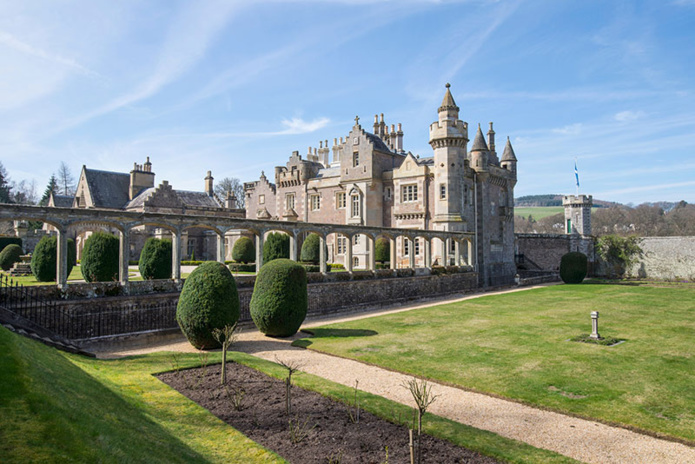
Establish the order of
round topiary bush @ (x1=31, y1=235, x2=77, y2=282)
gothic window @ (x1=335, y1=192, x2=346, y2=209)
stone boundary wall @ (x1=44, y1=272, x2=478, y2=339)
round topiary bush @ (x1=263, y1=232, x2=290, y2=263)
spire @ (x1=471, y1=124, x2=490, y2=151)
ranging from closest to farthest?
stone boundary wall @ (x1=44, y1=272, x2=478, y2=339) < round topiary bush @ (x1=31, y1=235, x2=77, y2=282) < round topiary bush @ (x1=263, y1=232, x2=290, y2=263) < spire @ (x1=471, y1=124, x2=490, y2=151) < gothic window @ (x1=335, y1=192, x2=346, y2=209)

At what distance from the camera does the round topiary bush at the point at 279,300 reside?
13.5 metres

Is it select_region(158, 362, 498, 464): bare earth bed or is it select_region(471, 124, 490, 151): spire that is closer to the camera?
select_region(158, 362, 498, 464): bare earth bed

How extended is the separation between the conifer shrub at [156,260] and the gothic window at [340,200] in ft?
56.0

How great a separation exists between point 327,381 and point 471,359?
12.8ft

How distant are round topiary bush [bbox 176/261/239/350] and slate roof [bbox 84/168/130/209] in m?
34.4

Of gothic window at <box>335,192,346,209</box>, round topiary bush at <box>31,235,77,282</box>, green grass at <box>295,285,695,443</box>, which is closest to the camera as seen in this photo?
green grass at <box>295,285,695,443</box>

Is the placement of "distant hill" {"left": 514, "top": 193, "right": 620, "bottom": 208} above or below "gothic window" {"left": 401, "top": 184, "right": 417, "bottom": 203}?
above

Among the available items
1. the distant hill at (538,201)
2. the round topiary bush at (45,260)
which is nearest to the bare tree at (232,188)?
the round topiary bush at (45,260)

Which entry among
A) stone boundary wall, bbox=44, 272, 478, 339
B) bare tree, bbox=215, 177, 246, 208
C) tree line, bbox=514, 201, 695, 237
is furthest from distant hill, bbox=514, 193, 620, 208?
stone boundary wall, bbox=44, 272, 478, 339

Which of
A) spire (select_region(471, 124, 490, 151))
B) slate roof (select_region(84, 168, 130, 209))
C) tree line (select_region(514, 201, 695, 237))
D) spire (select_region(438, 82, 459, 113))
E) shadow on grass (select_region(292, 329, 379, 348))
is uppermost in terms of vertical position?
spire (select_region(438, 82, 459, 113))

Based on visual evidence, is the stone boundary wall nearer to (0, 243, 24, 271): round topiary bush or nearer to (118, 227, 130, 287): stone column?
(118, 227, 130, 287): stone column

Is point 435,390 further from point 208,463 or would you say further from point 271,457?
point 208,463

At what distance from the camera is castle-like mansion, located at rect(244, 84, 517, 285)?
98.4 ft

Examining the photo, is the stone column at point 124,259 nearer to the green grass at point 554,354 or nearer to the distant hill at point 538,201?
the green grass at point 554,354
